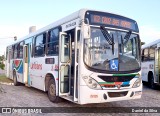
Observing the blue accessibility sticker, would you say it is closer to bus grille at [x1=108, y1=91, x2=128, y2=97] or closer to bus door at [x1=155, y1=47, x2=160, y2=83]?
bus grille at [x1=108, y1=91, x2=128, y2=97]

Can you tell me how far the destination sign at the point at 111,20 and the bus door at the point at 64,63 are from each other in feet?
3.75

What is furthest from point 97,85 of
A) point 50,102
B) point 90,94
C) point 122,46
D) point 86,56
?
point 50,102

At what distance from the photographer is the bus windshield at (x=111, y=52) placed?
6.80 m

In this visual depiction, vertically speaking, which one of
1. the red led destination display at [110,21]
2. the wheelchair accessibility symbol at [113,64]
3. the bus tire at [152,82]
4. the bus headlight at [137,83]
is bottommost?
the bus tire at [152,82]

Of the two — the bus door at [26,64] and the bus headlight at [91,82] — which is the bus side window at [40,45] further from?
the bus headlight at [91,82]

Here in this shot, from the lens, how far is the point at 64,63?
7844mm

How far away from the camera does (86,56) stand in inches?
267

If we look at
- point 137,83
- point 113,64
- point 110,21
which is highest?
point 110,21

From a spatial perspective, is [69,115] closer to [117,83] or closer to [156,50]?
[117,83]

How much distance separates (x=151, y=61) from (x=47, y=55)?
7.55m

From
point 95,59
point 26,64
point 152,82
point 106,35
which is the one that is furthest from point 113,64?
point 152,82

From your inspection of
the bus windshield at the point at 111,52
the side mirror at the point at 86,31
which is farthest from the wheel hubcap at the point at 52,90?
the side mirror at the point at 86,31

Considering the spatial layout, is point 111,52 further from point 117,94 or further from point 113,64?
point 117,94

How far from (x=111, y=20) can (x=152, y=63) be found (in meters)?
7.68
